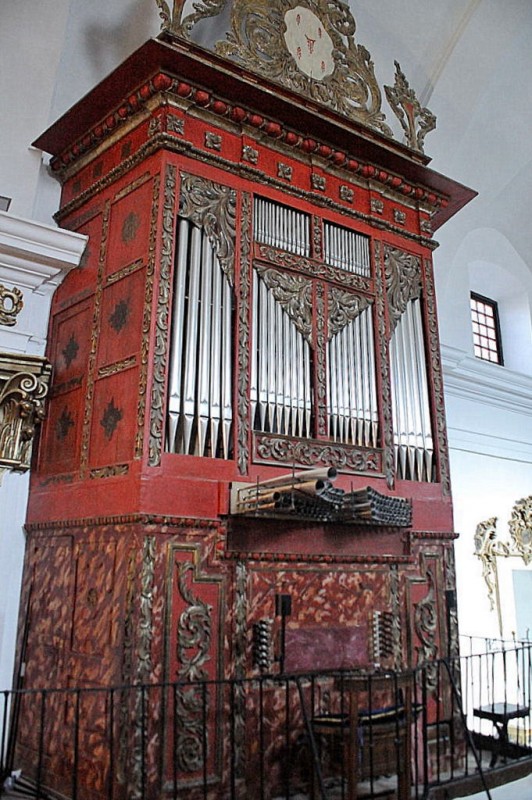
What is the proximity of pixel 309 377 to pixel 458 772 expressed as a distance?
12.0ft

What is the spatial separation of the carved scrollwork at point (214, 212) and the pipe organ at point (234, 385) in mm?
20

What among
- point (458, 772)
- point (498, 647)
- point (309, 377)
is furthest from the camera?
point (498, 647)

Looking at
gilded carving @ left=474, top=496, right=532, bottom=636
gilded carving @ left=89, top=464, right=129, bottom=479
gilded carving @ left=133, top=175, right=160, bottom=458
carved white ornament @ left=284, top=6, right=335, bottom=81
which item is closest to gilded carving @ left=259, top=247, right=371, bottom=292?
gilded carving @ left=133, top=175, right=160, bottom=458

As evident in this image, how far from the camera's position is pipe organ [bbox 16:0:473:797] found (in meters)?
5.55

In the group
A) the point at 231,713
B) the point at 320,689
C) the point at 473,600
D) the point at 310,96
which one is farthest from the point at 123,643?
the point at 473,600

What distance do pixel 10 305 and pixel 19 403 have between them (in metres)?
1.20

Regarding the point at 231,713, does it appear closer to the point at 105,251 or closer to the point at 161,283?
the point at 161,283

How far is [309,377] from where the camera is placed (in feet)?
22.0

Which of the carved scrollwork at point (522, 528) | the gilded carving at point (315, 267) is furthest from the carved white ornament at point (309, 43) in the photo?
the carved scrollwork at point (522, 528)

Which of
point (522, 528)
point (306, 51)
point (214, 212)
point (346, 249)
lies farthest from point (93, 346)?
point (522, 528)

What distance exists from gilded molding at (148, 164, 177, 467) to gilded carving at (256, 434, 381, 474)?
37.0 inches

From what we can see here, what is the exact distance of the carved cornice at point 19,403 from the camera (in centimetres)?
612

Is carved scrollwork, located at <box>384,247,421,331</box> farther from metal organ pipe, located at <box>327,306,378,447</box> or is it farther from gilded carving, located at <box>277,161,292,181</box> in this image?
gilded carving, located at <box>277,161,292,181</box>

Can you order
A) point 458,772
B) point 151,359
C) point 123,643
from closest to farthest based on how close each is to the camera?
1. point 123,643
2. point 151,359
3. point 458,772
